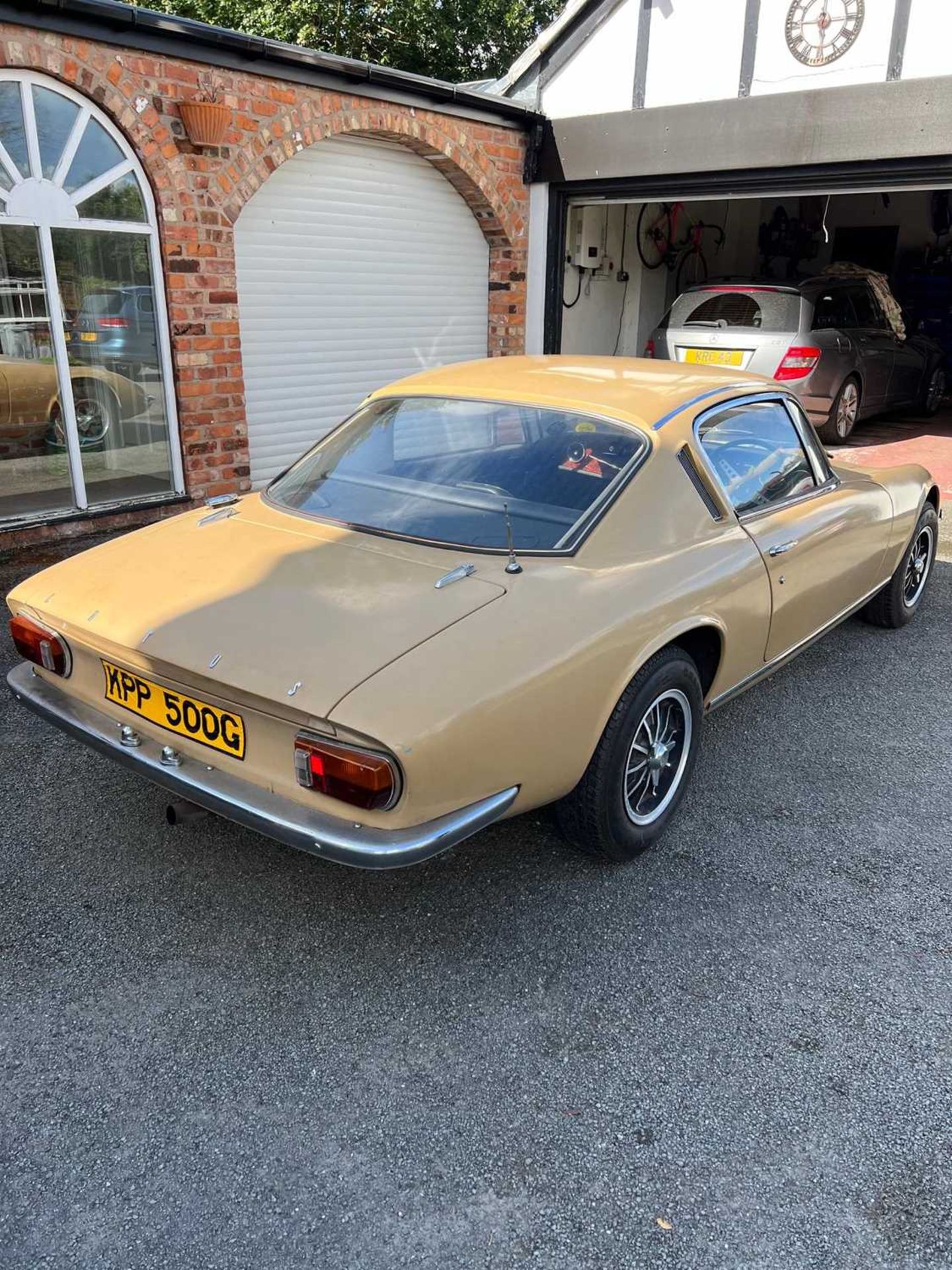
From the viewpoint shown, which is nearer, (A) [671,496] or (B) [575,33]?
(A) [671,496]

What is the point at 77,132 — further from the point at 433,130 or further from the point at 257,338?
the point at 433,130

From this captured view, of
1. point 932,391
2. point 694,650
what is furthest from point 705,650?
point 932,391

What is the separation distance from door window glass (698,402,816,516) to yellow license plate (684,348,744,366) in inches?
246

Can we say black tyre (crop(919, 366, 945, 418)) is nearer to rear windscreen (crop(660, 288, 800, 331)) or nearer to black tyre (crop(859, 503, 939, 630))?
rear windscreen (crop(660, 288, 800, 331))

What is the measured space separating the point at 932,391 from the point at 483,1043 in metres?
12.6

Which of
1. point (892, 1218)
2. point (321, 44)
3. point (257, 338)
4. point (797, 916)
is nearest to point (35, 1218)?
point (892, 1218)

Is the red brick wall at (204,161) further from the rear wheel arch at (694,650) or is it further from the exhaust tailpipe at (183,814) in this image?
the rear wheel arch at (694,650)

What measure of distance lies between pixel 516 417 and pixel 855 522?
174cm

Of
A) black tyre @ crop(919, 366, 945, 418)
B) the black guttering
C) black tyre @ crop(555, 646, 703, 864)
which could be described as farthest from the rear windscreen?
black tyre @ crop(555, 646, 703, 864)

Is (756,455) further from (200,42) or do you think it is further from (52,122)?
(200,42)

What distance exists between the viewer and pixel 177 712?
2.56m

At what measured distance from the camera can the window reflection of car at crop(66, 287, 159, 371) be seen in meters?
6.37

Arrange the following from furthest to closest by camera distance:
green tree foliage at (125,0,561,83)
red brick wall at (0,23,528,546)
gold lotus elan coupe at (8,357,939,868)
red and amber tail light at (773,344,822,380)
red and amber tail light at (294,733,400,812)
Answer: green tree foliage at (125,0,561,83), red and amber tail light at (773,344,822,380), red brick wall at (0,23,528,546), gold lotus elan coupe at (8,357,939,868), red and amber tail light at (294,733,400,812)

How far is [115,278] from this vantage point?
6.44 m
